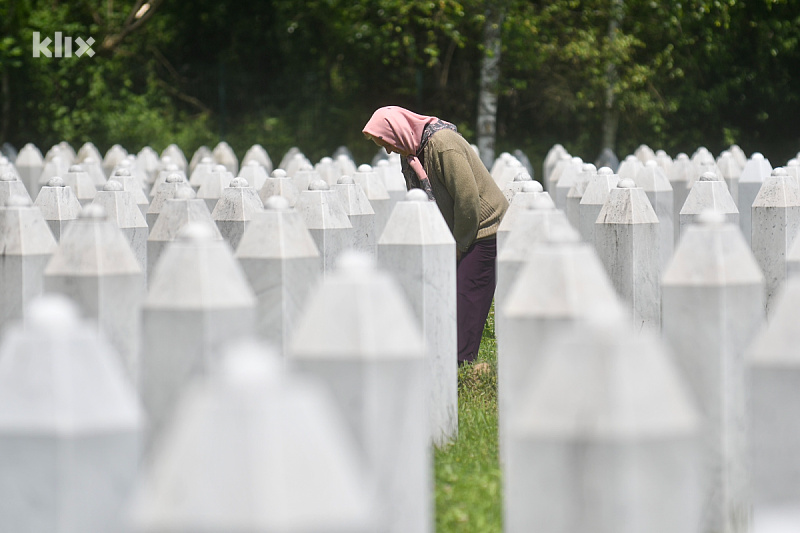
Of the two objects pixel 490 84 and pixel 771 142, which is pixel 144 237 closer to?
pixel 490 84

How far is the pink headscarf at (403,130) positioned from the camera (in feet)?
22.4

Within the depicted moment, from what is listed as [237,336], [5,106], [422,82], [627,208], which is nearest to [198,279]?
[237,336]

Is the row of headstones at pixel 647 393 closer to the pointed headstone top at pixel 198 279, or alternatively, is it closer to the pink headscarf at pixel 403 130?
the pointed headstone top at pixel 198 279

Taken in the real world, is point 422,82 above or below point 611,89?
above

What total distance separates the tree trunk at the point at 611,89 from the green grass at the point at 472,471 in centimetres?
1277

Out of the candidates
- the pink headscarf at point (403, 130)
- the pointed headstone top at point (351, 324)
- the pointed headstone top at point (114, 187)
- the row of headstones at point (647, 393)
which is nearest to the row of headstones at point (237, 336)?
the pointed headstone top at point (351, 324)

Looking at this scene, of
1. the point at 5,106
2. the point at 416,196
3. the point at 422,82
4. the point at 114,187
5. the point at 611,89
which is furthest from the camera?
the point at 422,82

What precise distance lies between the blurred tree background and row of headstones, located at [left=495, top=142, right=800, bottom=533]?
13833 millimetres

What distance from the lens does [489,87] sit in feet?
59.7

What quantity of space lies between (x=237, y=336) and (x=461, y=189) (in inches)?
134

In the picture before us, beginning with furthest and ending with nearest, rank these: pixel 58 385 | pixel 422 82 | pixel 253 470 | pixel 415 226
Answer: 1. pixel 422 82
2. pixel 415 226
3. pixel 58 385
4. pixel 253 470

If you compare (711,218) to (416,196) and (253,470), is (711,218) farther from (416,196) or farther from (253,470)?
(253,470)

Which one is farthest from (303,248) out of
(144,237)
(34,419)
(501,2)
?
(501,2)

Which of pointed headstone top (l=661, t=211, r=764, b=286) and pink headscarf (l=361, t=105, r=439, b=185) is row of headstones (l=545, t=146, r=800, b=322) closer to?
pointed headstone top (l=661, t=211, r=764, b=286)
